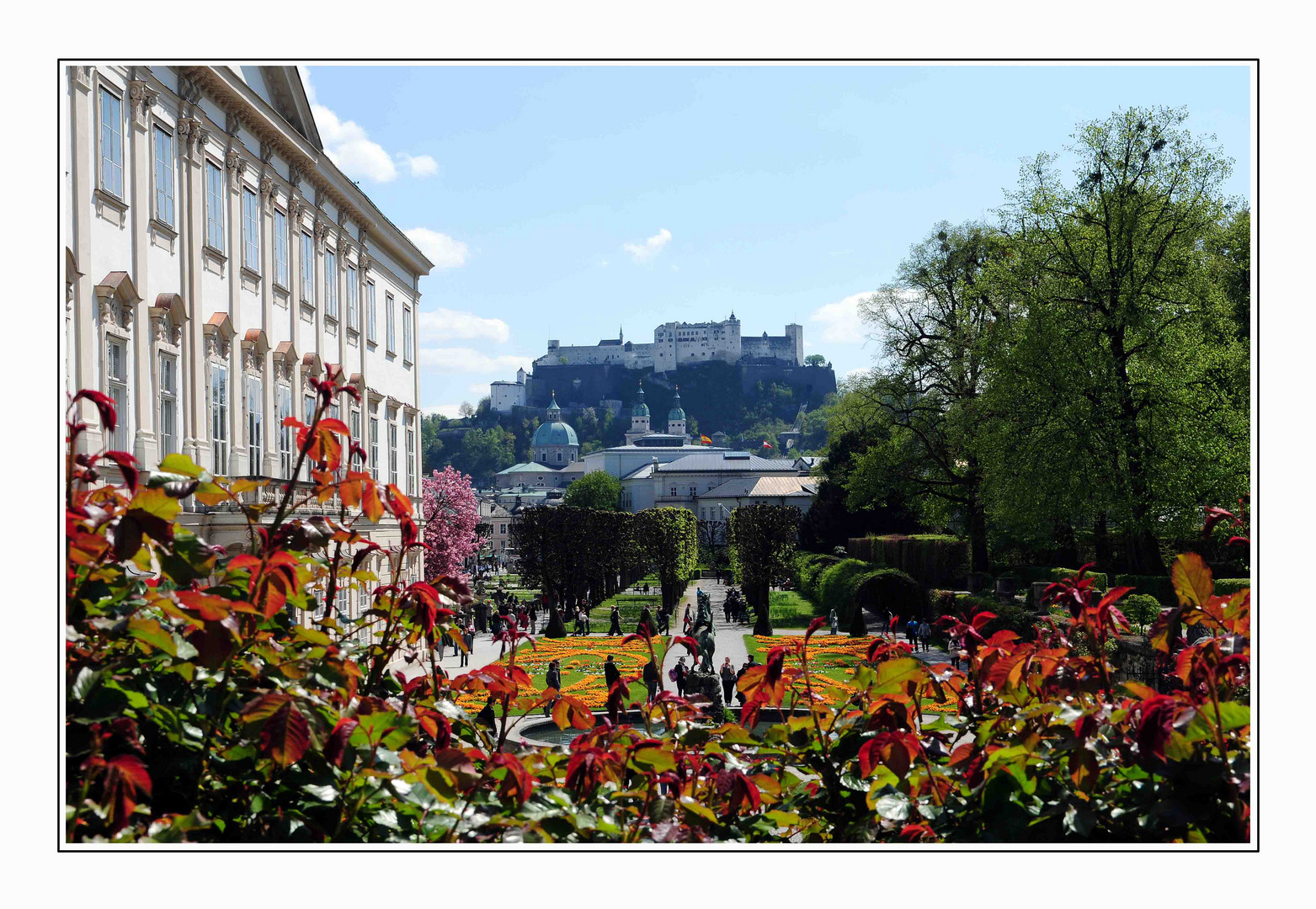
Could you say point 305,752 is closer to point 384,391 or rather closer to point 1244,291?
point 384,391

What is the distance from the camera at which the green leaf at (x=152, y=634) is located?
2.57 metres

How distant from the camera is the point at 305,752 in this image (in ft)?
9.37

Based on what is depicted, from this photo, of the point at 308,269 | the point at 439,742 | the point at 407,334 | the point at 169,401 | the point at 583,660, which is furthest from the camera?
the point at 583,660

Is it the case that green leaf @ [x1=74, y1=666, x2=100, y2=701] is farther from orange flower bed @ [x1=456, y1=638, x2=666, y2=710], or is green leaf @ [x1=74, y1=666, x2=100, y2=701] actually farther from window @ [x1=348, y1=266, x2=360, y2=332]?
orange flower bed @ [x1=456, y1=638, x2=666, y2=710]

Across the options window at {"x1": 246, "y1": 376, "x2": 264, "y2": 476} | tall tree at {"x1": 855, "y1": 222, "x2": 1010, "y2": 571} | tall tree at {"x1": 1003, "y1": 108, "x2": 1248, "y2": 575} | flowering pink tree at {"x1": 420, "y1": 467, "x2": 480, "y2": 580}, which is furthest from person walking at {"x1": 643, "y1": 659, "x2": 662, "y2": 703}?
flowering pink tree at {"x1": 420, "y1": 467, "x2": 480, "y2": 580}

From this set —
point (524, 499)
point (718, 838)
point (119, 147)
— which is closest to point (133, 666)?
point (718, 838)

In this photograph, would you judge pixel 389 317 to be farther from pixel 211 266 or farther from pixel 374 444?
pixel 211 266

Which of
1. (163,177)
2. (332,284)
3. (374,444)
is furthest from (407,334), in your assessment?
(163,177)

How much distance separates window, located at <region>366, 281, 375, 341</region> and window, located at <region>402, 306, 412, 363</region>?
252 cm

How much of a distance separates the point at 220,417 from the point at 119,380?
124 inches

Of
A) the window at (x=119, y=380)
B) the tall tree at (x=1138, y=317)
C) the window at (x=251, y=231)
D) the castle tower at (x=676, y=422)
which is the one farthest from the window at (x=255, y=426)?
the castle tower at (x=676, y=422)

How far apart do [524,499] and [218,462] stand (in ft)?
440

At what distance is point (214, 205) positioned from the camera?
1355cm

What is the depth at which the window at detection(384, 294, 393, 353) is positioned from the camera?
22344 mm
